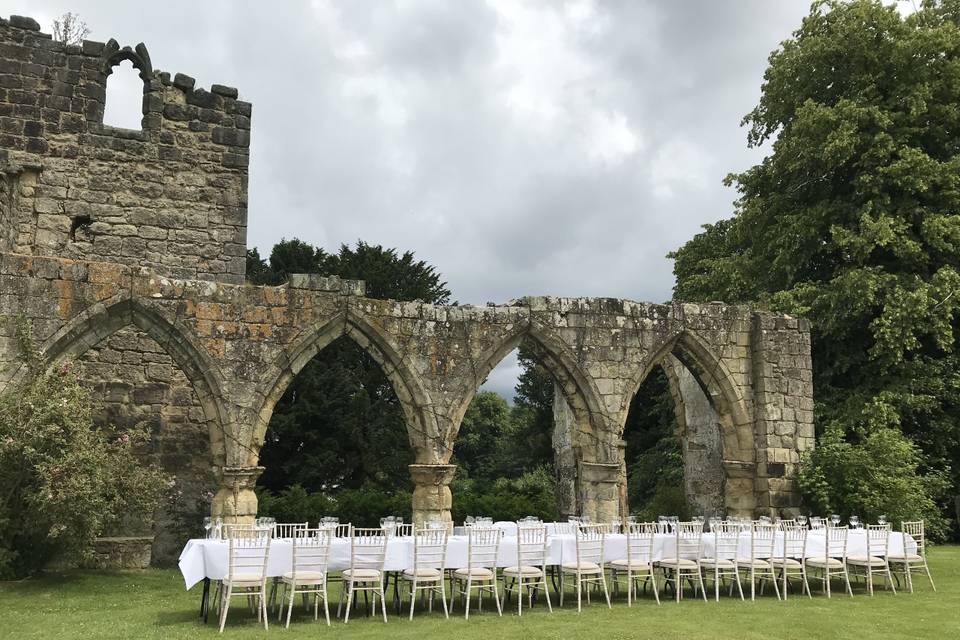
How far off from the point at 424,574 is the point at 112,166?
748 centimetres

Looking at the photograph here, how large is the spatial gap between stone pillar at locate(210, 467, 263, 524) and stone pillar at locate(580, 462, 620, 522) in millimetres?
3878

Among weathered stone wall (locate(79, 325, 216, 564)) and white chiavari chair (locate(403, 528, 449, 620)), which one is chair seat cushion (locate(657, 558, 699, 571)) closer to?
white chiavari chair (locate(403, 528, 449, 620))

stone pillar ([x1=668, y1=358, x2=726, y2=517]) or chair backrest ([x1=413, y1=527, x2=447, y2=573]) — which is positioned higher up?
stone pillar ([x1=668, y1=358, x2=726, y2=517])

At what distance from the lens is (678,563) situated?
7699 mm

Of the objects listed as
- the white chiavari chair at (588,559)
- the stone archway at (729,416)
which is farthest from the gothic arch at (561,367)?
the white chiavari chair at (588,559)

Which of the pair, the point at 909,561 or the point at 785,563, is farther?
the point at 909,561

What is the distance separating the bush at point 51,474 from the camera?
7777 millimetres

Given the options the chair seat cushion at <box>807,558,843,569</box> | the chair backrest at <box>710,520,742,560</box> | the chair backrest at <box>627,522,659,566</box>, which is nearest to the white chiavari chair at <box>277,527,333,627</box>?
the chair backrest at <box>627,522,659,566</box>

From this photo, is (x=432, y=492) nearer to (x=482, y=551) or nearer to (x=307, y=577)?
(x=482, y=551)

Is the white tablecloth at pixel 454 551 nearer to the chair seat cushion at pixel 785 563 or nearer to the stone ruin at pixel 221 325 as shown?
the chair seat cushion at pixel 785 563

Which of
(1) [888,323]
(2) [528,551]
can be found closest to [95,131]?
(2) [528,551]

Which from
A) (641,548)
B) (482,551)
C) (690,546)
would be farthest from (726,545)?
(482,551)

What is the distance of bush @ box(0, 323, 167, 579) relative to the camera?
306 inches

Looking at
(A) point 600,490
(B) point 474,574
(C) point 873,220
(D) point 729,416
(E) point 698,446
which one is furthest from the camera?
(C) point 873,220
